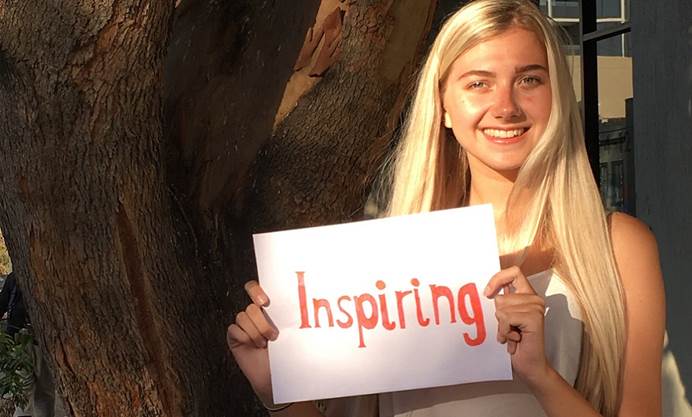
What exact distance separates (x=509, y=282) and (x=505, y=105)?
0.34 metres

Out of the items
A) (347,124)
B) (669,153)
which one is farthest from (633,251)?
(669,153)

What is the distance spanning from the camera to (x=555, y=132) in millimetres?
2166

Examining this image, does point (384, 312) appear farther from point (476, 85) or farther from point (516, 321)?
point (476, 85)

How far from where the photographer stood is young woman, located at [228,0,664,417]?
6.75 ft

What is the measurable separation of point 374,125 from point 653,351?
Answer: 1.59m

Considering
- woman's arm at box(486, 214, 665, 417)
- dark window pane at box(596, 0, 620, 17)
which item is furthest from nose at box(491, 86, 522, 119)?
dark window pane at box(596, 0, 620, 17)

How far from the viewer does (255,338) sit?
2262 mm

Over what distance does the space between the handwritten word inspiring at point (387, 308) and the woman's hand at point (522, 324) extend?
8 cm

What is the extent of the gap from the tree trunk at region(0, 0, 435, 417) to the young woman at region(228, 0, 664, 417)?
92 cm

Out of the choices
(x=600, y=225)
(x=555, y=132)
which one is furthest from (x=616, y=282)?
(x=555, y=132)

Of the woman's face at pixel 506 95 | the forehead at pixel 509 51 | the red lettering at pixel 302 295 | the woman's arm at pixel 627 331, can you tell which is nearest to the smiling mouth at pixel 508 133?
the woman's face at pixel 506 95

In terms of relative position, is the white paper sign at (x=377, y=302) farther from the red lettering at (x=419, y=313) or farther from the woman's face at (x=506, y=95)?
the woman's face at (x=506, y=95)

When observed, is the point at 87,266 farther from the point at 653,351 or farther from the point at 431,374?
the point at 653,351

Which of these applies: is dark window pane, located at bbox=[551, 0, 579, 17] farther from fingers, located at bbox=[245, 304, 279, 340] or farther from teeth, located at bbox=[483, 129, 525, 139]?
fingers, located at bbox=[245, 304, 279, 340]
